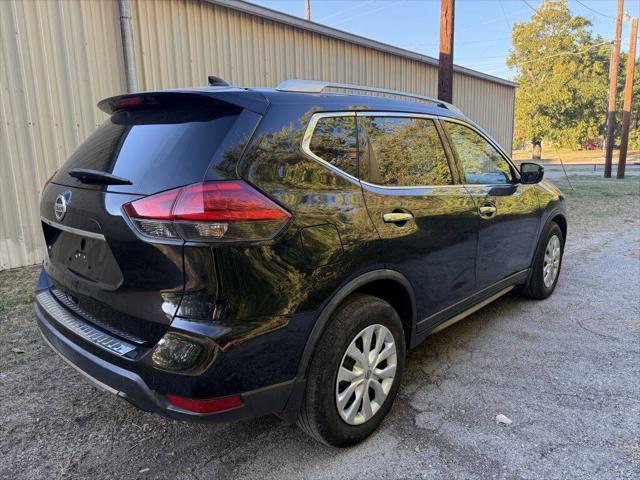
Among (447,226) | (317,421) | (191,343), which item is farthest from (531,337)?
(191,343)

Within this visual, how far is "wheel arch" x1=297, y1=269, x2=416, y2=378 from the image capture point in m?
2.17

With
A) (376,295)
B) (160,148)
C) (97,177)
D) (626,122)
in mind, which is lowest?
(376,295)

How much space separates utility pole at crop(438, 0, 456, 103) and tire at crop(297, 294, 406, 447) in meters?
6.46

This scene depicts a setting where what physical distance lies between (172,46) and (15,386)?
210 inches

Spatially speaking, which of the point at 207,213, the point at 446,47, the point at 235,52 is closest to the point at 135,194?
the point at 207,213

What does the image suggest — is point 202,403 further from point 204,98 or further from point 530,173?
point 530,173

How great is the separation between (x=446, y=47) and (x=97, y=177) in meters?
7.24

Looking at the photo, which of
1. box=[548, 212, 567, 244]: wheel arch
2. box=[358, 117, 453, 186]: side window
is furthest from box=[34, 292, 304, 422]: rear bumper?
box=[548, 212, 567, 244]: wheel arch

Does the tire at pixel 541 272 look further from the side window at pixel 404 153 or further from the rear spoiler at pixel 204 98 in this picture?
the rear spoiler at pixel 204 98

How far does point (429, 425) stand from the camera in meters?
2.68

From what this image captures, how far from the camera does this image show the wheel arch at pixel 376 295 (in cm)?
217

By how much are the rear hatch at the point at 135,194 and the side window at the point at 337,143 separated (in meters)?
0.36

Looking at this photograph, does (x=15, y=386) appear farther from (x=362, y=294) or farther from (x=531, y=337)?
(x=531, y=337)

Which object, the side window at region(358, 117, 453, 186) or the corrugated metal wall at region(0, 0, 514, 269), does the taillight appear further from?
the corrugated metal wall at region(0, 0, 514, 269)
